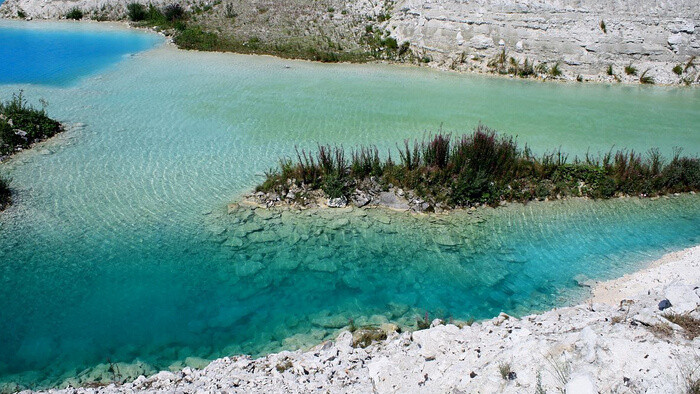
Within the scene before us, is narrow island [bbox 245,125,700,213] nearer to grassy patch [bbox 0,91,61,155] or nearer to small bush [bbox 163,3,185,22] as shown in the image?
grassy patch [bbox 0,91,61,155]

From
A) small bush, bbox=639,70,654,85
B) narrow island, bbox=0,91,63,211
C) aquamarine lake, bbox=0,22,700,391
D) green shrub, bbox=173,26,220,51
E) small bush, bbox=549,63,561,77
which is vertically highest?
green shrub, bbox=173,26,220,51

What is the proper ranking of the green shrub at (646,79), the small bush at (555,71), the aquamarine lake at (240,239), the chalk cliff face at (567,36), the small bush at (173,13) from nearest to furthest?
the aquamarine lake at (240,239), the green shrub at (646,79), the small bush at (555,71), the chalk cliff face at (567,36), the small bush at (173,13)

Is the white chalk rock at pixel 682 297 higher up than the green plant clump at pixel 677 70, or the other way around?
the green plant clump at pixel 677 70

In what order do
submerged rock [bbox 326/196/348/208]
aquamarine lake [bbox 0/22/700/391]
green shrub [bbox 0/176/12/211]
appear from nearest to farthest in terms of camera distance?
aquamarine lake [bbox 0/22/700/391] → green shrub [bbox 0/176/12/211] → submerged rock [bbox 326/196/348/208]

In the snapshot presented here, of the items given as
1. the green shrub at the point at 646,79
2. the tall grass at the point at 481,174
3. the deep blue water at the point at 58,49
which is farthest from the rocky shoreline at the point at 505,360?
the green shrub at the point at 646,79

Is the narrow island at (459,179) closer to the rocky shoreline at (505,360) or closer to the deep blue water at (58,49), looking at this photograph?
the rocky shoreline at (505,360)

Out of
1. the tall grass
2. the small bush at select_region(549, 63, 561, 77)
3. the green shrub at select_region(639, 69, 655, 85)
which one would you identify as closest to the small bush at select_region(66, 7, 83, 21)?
the tall grass

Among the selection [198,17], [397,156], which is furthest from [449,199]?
[198,17]
